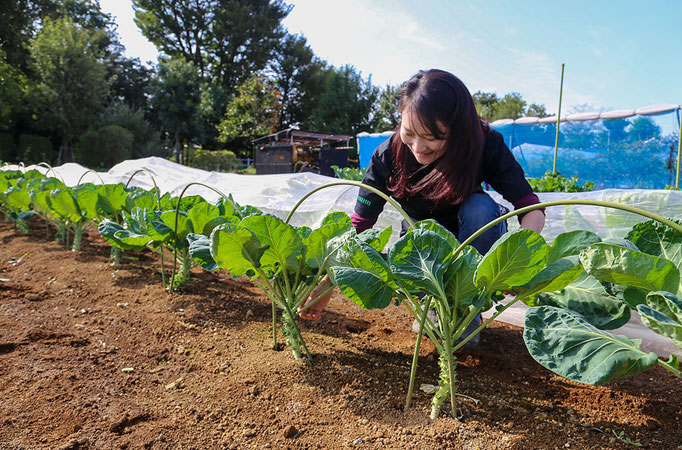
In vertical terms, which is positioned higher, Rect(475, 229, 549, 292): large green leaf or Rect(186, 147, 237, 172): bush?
Rect(186, 147, 237, 172): bush

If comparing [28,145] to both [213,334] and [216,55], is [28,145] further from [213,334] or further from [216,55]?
[213,334]

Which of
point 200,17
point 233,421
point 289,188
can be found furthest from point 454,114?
point 200,17

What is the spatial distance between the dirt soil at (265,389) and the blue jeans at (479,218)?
0.44 m

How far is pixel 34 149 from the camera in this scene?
17.4 m

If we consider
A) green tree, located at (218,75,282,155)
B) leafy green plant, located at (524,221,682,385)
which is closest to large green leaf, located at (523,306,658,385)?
leafy green plant, located at (524,221,682,385)

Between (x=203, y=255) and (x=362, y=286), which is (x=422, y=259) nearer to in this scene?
(x=362, y=286)

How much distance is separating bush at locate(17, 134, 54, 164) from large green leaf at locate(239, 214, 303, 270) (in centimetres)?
1993

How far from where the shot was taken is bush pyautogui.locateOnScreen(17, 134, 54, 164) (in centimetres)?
1708

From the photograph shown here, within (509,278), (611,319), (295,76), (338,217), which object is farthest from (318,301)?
(295,76)

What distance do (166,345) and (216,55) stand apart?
93.1 ft

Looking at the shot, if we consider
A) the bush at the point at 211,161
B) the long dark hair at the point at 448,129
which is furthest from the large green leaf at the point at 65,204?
the bush at the point at 211,161

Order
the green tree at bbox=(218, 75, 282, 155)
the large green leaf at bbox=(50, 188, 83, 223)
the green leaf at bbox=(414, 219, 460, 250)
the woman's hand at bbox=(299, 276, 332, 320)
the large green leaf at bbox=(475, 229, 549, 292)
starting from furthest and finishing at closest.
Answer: the green tree at bbox=(218, 75, 282, 155) → the large green leaf at bbox=(50, 188, 83, 223) → the woman's hand at bbox=(299, 276, 332, 320) → the green leaf at bbox=(414, 219, 460, 250) → the large green leaf at bbox=(475, 229, 549, 292)

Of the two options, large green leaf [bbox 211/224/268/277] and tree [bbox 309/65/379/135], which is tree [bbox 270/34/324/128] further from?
large green leaf [bbox 211/224/268/277]

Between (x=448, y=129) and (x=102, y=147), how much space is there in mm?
19259
